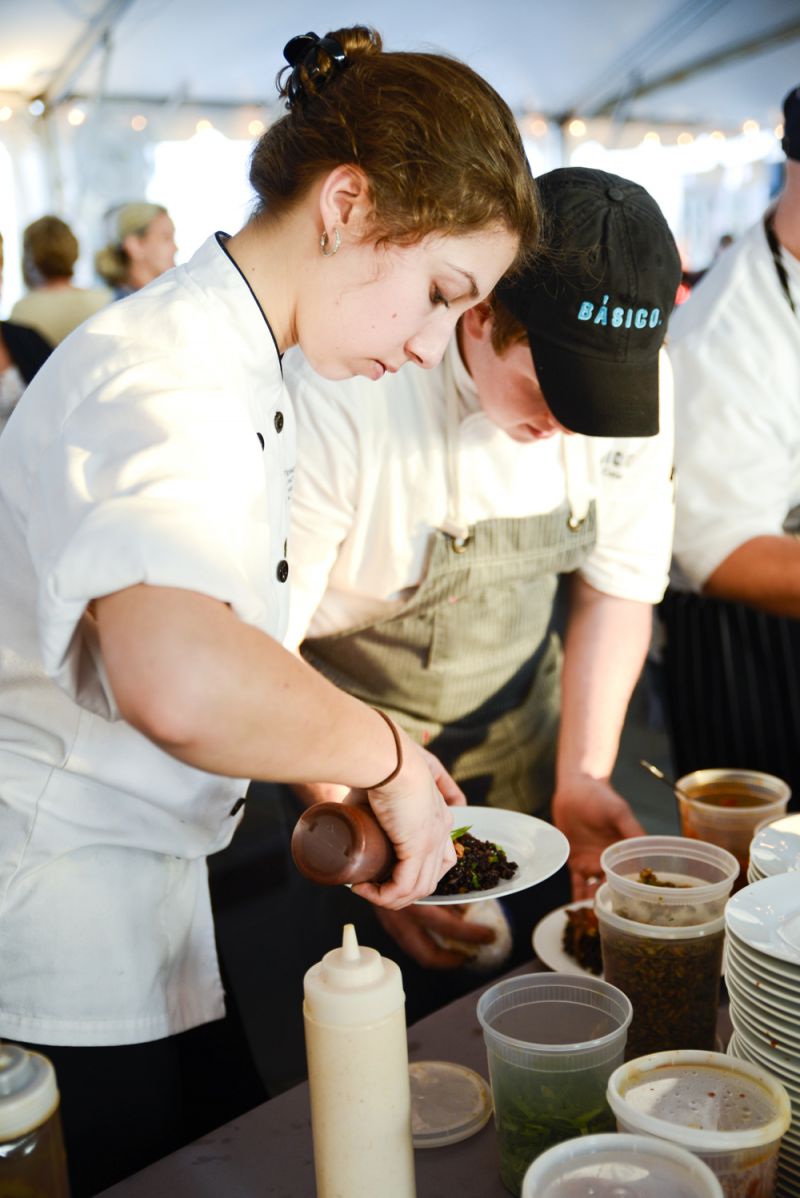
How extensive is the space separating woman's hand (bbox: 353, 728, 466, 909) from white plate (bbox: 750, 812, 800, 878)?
1.12 ft

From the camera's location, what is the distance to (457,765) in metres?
1.86

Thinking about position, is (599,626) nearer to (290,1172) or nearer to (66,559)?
(290,1172)

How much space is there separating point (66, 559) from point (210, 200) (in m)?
9.22

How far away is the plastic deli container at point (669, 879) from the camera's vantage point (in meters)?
1.17

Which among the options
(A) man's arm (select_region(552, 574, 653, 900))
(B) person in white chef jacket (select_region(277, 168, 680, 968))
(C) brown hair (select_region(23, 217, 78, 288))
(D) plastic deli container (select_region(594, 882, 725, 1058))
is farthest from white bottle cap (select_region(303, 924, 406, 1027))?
(C) brown hair (select_region(23, 217, 78, 288))

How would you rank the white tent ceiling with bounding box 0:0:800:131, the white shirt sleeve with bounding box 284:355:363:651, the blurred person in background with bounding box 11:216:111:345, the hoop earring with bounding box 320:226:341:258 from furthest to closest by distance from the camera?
the white tent ceiling with bounding box 0:0:800:131 → the blurred person in background with bounding box 11:216:111:345 → the white shirt sleeve with bounding box 284:355:363:651 → the hoop earring with bounding box 320:226:341:258

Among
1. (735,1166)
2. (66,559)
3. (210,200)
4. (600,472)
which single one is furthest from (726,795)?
(210,200)

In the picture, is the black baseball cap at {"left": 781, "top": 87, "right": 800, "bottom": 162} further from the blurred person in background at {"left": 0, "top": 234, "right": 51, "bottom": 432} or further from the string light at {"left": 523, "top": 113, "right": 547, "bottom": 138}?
the string light at {"left": 523, "top": 113, "right": 547, "bottom": 138}

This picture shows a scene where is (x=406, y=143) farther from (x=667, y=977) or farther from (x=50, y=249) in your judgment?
(x=50, y=249)

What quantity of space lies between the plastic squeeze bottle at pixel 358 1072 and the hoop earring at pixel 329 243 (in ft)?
2.01

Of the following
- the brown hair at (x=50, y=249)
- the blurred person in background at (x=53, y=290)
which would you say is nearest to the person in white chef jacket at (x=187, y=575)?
A: the blurred person in background at (x=53, y=290)

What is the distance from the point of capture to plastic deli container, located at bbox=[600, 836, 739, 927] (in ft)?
3.84

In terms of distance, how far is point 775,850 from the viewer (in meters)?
1.20

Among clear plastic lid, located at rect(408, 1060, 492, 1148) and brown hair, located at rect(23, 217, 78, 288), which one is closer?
clear plastic lid, located at rect(408, 1060, 492, 1148)
